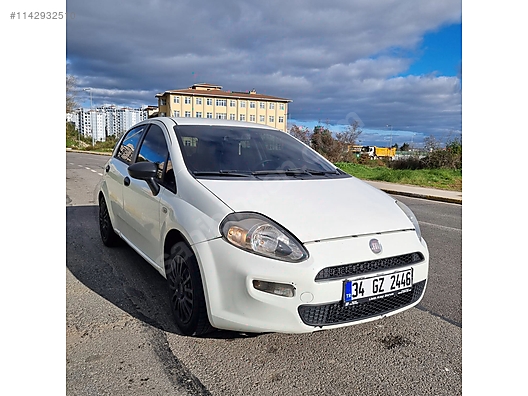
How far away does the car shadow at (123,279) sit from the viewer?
3.03 m

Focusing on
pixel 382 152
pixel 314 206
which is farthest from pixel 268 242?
pixel 382 152

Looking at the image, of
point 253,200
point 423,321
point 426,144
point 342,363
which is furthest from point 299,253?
point 426,144

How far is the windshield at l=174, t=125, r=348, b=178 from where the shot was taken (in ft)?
10.2

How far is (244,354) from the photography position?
253 centimetres

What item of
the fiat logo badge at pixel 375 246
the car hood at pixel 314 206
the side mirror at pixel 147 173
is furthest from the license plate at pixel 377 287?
the side mirror at pixel 147 173

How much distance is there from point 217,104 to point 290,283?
7025 mm

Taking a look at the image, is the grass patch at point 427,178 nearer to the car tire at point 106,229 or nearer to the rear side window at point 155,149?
the car tire at point 106,229

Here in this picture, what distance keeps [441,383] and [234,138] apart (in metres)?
2.37

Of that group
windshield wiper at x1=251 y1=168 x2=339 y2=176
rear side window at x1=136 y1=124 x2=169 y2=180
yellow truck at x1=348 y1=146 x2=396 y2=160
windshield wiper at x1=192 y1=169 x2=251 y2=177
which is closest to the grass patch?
yellow truck at x1=348 y1=146 x2=396 y2=160

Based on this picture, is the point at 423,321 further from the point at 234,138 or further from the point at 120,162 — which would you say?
the point at 120,162

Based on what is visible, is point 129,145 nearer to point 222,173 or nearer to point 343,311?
point 222,173

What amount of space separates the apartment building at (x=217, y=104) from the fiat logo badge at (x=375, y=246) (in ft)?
13.9

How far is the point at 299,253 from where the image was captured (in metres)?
2.24

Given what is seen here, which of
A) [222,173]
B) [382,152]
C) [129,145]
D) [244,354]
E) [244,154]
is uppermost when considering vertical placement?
[382,152]
